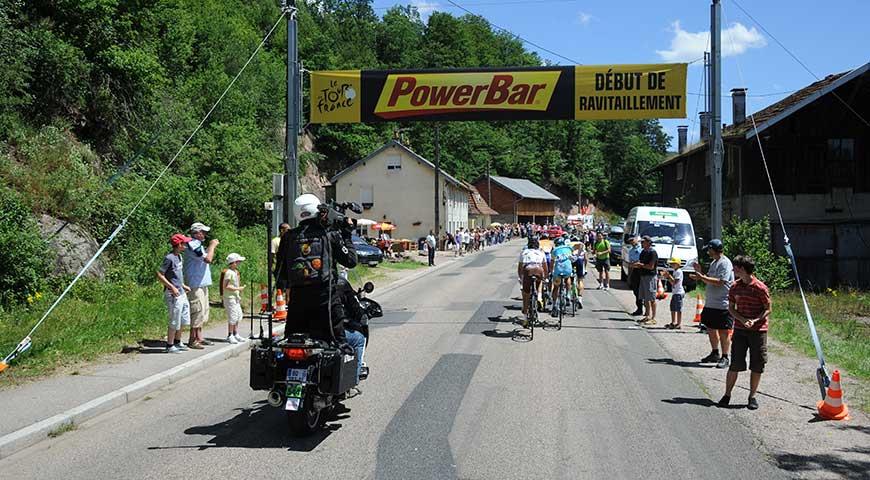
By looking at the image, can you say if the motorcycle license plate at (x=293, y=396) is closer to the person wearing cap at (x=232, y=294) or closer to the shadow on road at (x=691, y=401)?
the shadow on road at (x=691, y=401)

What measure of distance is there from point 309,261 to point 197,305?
494cm

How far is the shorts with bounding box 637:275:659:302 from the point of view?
1467 centimetres

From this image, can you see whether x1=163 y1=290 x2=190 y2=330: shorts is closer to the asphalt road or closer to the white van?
the asphalt road

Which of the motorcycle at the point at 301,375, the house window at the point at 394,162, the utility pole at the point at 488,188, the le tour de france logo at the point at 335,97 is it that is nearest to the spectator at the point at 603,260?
the le tour de france logo at the point at 335,97

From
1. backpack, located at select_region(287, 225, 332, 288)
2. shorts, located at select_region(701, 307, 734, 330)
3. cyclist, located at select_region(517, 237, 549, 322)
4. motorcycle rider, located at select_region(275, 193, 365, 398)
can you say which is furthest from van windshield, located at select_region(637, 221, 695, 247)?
backpack, located at select_region(287, 225, 332, 288)

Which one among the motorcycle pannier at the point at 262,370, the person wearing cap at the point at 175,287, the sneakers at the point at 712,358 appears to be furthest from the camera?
the sneakers at the point at 712,358

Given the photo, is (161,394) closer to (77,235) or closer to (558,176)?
(77,235)

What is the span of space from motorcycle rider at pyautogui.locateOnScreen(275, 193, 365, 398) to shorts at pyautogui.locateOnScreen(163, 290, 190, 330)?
4.00 m

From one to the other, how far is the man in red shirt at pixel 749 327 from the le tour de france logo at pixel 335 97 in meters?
10.9

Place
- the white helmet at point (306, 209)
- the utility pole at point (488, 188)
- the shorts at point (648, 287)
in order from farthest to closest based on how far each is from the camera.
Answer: the utility pole at point (488, 188) < the shorts at point (648, 287) < the white helmet at point (306, 209)

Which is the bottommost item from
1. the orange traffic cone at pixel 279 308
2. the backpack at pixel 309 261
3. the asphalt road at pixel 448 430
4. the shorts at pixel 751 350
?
the asphalt road at pixel 448 430

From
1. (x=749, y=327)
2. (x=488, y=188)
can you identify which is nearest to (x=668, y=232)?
(x=749, y=327)

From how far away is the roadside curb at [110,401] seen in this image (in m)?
6.36

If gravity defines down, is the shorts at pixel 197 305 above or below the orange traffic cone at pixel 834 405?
above
